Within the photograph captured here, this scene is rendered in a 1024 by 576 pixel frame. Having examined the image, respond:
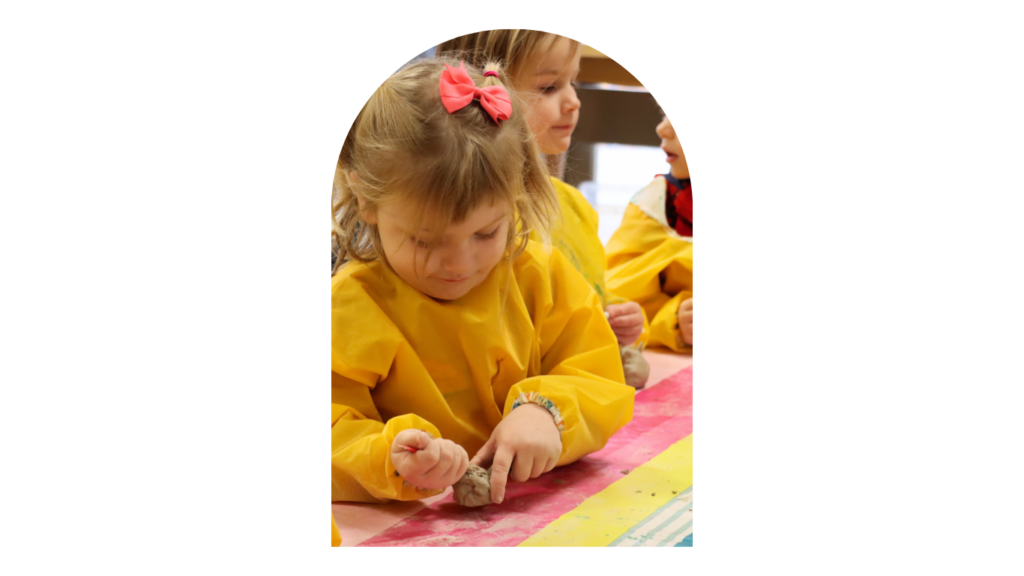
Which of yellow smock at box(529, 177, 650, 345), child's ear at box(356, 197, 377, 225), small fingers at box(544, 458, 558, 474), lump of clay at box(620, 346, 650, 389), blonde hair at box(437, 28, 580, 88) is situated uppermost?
blonde hair at box(437, 28, 580, 88)

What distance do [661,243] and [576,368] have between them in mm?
708

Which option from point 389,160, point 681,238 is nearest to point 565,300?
point 389,160

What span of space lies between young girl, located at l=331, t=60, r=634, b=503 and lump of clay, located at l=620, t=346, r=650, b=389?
0.83ft

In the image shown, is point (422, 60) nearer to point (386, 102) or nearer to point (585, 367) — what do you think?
point (386, 102)

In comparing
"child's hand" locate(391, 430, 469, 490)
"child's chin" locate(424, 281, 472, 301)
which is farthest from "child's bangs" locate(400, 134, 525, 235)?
"child's hand" locate(391, 430, 469, 490)

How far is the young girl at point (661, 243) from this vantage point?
1804 millimetres

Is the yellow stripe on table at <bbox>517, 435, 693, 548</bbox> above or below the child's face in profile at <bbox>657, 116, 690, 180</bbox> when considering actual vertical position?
below

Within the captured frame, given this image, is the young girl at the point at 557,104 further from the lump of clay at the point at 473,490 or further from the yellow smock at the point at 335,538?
Result: the yellow smock at the point at 335,538

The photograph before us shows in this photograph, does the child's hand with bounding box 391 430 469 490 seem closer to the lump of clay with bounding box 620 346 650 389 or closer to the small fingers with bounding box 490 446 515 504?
the small fingers with bounding box 490 446 515 504

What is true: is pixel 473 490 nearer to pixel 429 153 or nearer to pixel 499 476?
pixel 499 476

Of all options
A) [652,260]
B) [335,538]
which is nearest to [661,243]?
[652,260]

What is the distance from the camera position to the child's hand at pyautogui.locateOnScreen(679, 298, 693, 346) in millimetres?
1673

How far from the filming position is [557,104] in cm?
146

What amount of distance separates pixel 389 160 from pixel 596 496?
0.47 metres
